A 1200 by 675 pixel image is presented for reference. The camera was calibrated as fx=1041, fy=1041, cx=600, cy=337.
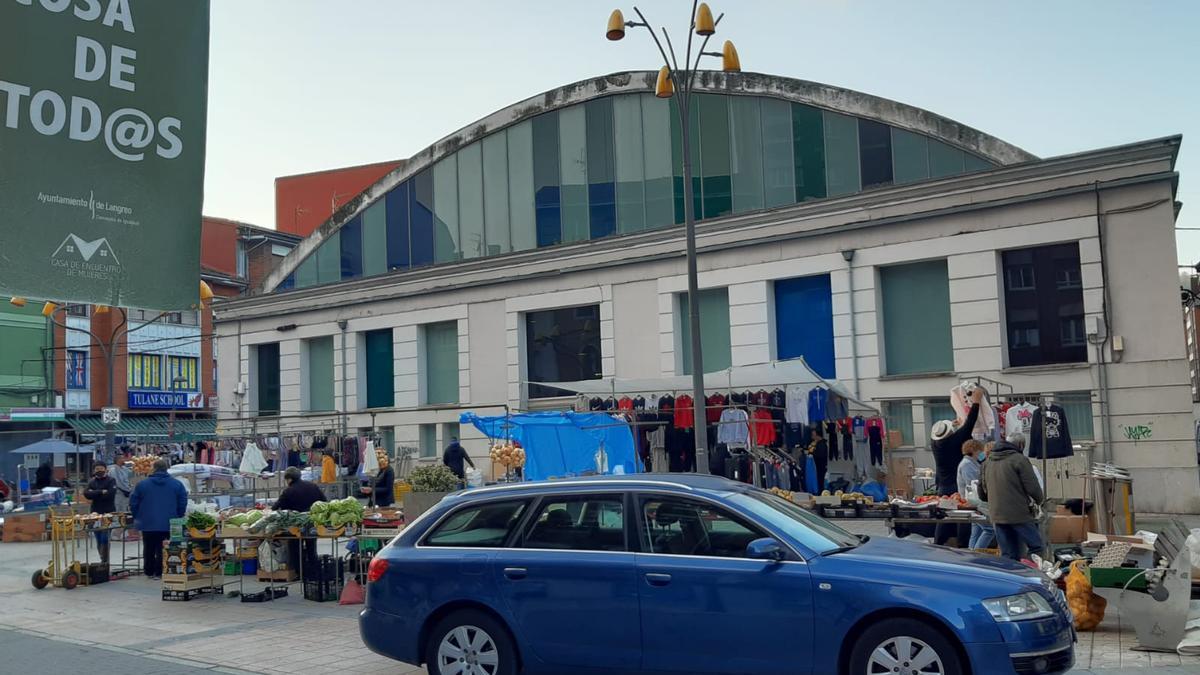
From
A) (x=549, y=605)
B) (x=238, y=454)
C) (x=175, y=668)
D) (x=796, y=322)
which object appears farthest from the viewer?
(x=238, y=454)

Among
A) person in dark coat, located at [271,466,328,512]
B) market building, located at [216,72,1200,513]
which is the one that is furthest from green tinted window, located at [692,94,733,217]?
person in dark coat, located at [271,466,328,512]

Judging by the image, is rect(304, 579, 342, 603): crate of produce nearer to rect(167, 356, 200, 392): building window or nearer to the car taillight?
the car taillight

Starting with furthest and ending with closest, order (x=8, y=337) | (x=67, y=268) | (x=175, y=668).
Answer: (x=8, y=337) → (x=175, y=668) → (x=67, y=268)

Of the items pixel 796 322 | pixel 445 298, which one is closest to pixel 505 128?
pixel 445 298

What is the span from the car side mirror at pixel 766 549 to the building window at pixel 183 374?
55.9m

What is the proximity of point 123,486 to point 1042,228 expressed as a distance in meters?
22.5

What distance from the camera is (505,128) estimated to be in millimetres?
31922

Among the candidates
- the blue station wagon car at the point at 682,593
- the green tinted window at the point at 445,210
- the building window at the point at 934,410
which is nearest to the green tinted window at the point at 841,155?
the building window at the point at 934,410

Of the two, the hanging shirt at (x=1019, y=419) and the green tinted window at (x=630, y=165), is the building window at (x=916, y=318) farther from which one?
the green tinted window at (x=630, y=165)

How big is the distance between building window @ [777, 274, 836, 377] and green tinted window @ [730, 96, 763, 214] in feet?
9.04

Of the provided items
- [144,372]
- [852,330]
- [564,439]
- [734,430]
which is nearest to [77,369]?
[144,372]

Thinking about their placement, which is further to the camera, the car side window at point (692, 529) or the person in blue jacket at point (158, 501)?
the person in blue jacket at point (158, 501)

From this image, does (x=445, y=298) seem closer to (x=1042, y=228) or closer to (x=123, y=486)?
(x=123, y=486)

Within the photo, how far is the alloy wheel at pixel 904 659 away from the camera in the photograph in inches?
270
